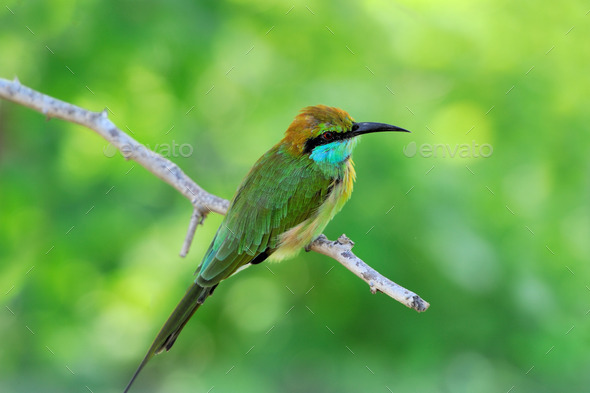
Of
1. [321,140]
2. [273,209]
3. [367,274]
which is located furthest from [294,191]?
[367,274]

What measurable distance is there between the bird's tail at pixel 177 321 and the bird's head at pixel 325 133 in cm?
56

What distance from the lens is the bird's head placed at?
204 cm

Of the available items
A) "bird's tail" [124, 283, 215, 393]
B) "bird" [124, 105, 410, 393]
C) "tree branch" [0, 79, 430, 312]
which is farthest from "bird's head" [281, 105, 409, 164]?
"bird's tail" [124, 283, 215, 393]

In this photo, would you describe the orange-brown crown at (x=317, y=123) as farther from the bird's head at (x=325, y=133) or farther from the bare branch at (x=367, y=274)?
the bare branch at (x=367, y=274)

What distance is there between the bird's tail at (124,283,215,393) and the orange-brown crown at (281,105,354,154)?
572 mm

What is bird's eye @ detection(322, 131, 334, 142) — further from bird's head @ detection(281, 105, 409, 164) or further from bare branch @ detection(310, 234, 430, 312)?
bare branch @ detection(310, 234, 430, 312)

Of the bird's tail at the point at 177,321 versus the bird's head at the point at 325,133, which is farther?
the bird's head at the point at 325,133

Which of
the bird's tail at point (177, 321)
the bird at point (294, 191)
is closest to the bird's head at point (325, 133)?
the bird at point (294, 191)

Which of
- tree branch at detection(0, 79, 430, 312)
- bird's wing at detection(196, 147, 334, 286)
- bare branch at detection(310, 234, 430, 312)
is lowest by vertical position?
tree branch at detection(0, 79, 430, 312)

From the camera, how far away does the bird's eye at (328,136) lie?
2.06m

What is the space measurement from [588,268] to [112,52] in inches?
92.3

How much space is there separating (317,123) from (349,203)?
58cm

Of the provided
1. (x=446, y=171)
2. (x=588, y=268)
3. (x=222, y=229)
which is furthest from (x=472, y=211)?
(x=222, y=229)

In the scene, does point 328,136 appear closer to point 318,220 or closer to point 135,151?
point 318,220
